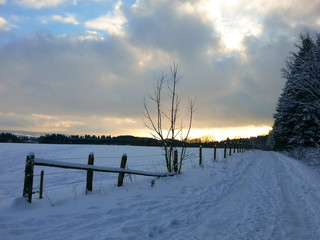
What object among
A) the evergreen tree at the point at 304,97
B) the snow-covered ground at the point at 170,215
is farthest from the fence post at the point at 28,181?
the evergreen tree at the point at 304,97

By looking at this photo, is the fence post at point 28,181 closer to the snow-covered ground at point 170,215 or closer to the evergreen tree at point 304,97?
the snow-covered ground at point 170,215

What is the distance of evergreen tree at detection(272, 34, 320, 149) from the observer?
16641 mm

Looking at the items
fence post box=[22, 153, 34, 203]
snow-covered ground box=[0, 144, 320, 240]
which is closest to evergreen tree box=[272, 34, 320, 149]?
snow-covered ground box=[0, 144, 320, 240]

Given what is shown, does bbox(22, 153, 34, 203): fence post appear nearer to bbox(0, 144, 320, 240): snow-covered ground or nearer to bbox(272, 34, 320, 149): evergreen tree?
bbox(0, 144, 320, 240): snow-covered ground

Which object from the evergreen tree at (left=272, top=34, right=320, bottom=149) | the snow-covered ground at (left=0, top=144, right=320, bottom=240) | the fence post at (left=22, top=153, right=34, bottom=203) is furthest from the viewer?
the evergreen tree at (left=272, top=34, right=320, bottom=149)

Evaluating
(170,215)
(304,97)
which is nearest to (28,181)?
(170,215)

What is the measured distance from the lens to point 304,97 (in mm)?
24047

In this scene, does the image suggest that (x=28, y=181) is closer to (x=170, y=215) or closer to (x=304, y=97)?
(x=170, y=215)

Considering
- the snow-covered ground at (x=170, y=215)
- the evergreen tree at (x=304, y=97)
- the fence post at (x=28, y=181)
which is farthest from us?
the evergreen tree at (x=304, y=97)

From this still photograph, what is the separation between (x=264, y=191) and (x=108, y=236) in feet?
17.5

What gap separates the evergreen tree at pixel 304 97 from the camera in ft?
54.6

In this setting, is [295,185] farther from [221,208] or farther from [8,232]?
[8,232]

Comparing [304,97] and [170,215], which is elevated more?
[304,97]

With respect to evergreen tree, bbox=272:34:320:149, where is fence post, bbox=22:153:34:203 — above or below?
below
